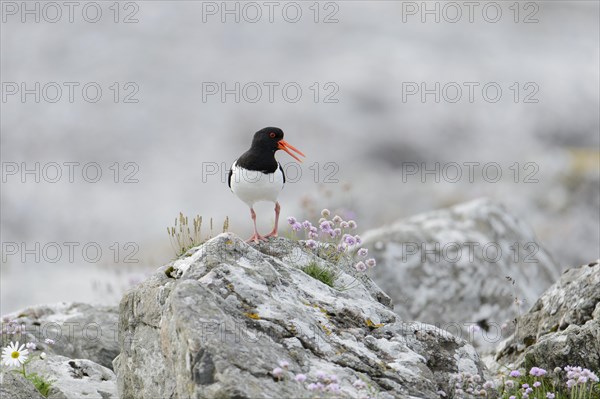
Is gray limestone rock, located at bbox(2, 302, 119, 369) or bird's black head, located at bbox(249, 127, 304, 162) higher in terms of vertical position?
bird's black head, located at bbox(249, 127, 304, 162)

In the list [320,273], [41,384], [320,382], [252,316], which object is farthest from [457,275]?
[320,382]

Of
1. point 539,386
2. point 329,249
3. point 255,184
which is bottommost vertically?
point 539,386

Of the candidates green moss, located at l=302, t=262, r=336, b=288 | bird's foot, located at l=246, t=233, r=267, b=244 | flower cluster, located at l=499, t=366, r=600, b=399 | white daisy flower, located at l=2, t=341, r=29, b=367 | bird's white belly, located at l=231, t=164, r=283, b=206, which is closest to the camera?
flower cluster, located at l=499, t=366, r=600, b=399

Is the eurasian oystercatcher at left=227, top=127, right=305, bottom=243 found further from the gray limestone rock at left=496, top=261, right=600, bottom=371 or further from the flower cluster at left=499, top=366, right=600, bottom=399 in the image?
the gray limestone rock at left=496, top=261, right=600, bottom=371

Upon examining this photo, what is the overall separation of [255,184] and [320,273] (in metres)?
1.30

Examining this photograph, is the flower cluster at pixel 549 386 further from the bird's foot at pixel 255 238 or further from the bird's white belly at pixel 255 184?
the bird's white belly at pixel 255 184

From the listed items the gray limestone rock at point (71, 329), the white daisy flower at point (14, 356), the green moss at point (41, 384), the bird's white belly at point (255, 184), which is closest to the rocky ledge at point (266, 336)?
the bird's white belly at point (255, 184)

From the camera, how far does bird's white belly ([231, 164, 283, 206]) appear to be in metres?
9.83

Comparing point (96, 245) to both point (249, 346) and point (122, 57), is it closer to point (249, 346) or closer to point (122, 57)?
point (122, 57)

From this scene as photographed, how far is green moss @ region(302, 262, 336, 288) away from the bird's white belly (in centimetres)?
109

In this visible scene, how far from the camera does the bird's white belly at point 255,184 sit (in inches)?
387

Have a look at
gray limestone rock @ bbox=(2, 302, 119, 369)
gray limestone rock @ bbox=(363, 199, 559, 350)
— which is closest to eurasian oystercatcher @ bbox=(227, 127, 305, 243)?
gray limestone rock @ bbox=(2, 302, 119, 369)

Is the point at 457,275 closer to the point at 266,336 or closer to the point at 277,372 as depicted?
the point at 266,336

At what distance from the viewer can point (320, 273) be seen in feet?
30.7
